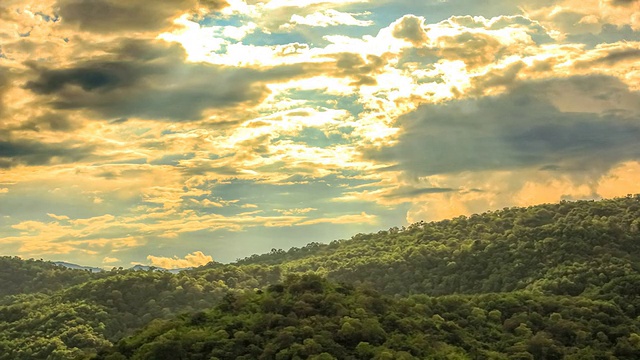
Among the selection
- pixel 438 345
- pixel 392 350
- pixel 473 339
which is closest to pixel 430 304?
pixel 473 339

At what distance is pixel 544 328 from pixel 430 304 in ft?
79.6

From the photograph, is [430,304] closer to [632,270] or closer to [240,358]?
[240,358]

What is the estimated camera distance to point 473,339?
138500 millimetres

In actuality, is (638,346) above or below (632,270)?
below

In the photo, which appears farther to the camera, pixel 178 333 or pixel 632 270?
pixel 632 270

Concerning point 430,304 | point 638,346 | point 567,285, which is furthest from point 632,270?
point 430,304

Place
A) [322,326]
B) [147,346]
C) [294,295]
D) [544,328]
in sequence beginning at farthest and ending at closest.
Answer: [544,328] < [294,295] < [322,326] < [147,346]

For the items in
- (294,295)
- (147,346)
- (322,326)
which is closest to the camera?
(147,346)

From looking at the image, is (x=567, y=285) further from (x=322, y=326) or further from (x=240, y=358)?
(x=240, y=358)

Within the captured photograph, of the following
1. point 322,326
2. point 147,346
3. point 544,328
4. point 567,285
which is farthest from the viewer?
point 567,285

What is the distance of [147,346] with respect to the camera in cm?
11262

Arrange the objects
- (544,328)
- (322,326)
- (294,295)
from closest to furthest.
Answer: (322,326)
(294,295)
(544,328)

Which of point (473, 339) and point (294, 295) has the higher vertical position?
point (294, 295)

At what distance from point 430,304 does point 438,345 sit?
85.0ft
